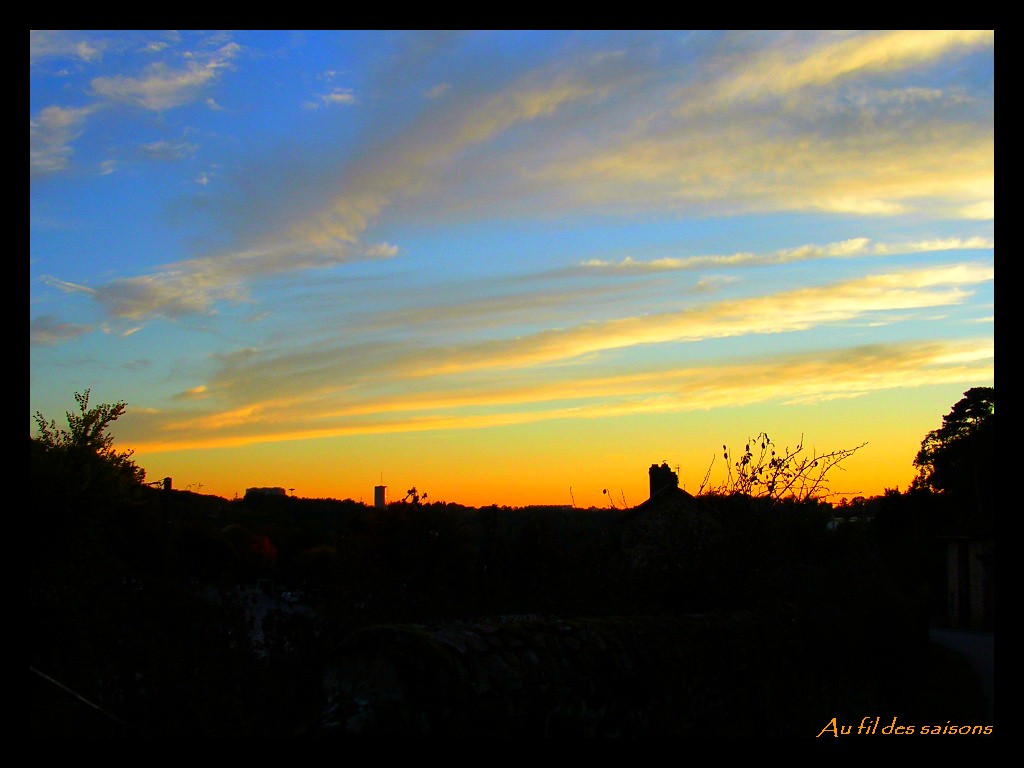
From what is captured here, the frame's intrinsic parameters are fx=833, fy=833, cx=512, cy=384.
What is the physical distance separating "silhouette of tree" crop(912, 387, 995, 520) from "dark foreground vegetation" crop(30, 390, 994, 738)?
1481 inches

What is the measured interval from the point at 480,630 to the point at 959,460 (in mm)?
52567

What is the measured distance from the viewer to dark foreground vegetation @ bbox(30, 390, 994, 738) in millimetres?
4949

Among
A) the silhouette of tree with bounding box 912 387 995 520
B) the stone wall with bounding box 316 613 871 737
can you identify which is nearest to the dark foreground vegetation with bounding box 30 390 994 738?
the stone wall with bounding box 316 613 871 737

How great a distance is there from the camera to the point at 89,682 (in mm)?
7570

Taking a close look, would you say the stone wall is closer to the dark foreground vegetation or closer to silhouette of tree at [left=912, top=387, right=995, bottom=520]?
the dark foreground vegetation

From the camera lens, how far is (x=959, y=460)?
5022 centimetres

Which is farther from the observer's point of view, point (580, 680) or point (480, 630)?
point (580, 680)

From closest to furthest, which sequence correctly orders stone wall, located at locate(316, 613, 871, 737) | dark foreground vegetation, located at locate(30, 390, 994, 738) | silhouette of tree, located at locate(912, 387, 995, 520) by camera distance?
1. stone wall, located at locate(316, 613, 871, 737)
2. dark foreground vegetation, located at locate(30, 390, 994, 738)
3. silhouette of tree, located at locate(912, 387, 995, 520)

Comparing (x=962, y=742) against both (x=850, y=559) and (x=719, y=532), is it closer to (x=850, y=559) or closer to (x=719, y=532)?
(x=719, y=532)

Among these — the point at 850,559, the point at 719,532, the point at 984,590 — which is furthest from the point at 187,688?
the point at 984,590

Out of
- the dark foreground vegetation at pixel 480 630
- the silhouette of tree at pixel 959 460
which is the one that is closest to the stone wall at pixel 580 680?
the dark foreground vegetation at pixel 480 630

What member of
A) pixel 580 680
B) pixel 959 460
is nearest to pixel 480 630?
pixel 580 680

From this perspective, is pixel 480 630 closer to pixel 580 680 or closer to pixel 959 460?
pixel 580 680

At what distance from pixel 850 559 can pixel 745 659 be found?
7.92m
